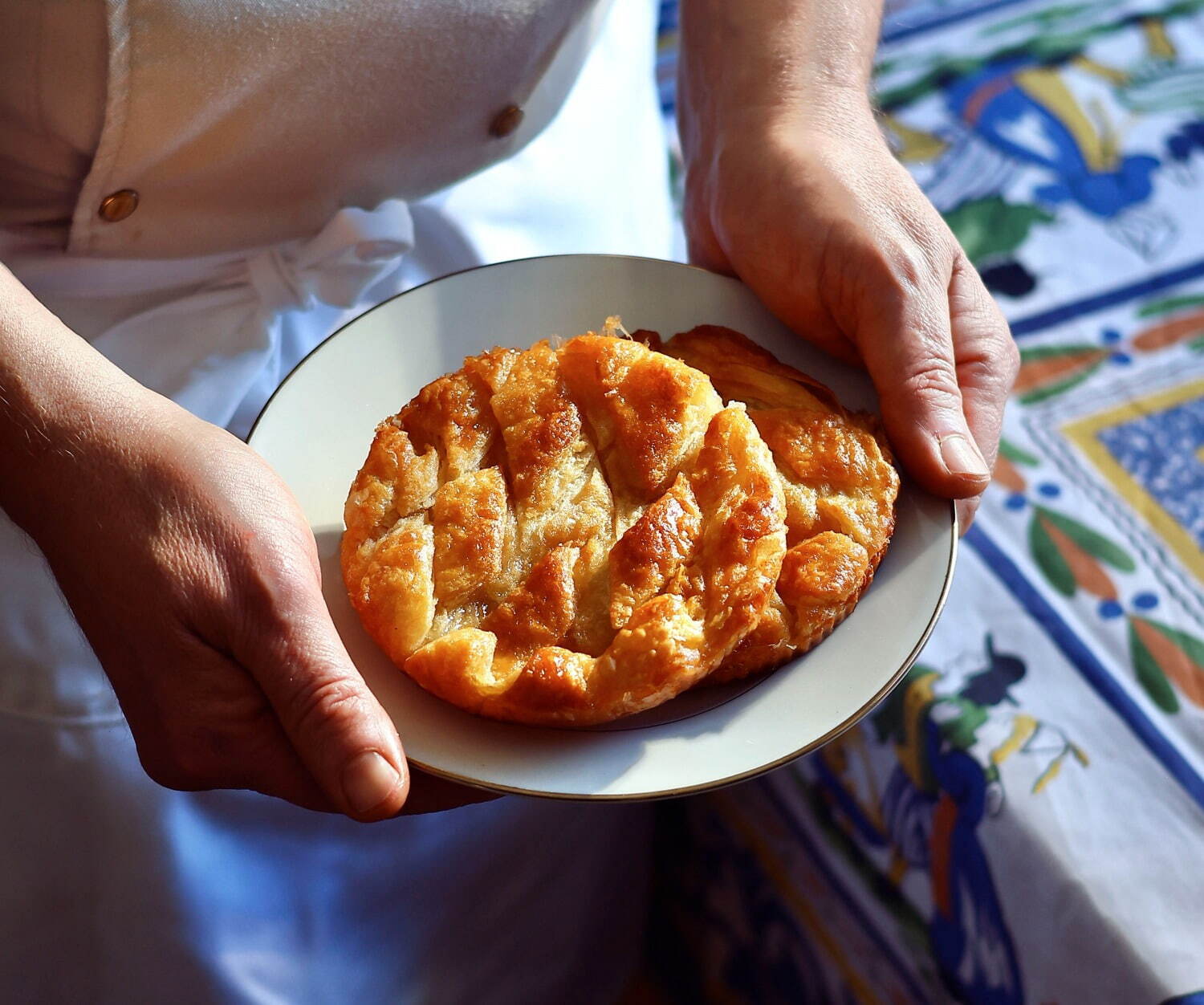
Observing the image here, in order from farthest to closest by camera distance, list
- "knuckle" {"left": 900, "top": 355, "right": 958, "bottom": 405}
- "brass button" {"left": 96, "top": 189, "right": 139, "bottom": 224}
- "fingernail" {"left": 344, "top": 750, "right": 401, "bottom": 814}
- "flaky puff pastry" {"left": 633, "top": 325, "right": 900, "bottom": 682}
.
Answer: "brass button" {"left": 96, "top": 189, "right": 139, "bottom": 224}, "knuckle" {"left": 900, "top": 355, "right": 958, "bottom": 405}, "flaky puff pastry" {"left": 633, "top": 325, "right": 900, "bottom": 682}, "fingernail" {"left": 344, "top": 750, "right": 401, "bottom": 814}

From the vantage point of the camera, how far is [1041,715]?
43.9 inches

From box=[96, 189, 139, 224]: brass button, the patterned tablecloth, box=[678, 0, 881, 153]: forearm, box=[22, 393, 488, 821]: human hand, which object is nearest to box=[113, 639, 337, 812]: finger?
box=[22, 393, 488, 821]: human hand

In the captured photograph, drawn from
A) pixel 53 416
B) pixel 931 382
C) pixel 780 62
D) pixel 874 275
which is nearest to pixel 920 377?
pixel 931 382

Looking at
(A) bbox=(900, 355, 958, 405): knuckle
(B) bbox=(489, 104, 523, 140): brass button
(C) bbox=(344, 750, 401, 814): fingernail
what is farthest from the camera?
(B) bbox=(489, 104, 523, 140): brass button

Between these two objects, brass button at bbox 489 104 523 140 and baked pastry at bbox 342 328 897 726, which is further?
brass button at bbox 489 104 523 140

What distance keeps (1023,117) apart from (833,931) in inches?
48.0

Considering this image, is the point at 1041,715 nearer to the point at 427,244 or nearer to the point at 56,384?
the point at 427,244

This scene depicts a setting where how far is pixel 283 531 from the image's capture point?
32.5 inches

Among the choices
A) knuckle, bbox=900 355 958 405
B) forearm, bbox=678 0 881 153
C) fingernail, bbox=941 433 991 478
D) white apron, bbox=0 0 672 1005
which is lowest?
white apron, bbox=0 0 672 1005

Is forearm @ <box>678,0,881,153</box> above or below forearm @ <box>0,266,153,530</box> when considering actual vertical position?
above

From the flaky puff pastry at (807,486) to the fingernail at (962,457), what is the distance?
0.04 meters

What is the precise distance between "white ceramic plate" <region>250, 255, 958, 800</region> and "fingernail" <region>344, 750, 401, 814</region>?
0.16ft

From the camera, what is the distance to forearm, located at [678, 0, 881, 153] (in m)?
1.18

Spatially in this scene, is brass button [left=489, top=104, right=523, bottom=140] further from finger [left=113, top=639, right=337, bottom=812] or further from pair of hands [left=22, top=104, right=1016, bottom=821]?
finger [left=113, top=639, right=337, bottom=812]
